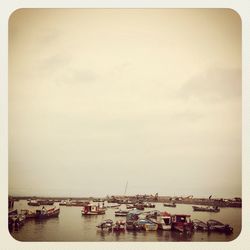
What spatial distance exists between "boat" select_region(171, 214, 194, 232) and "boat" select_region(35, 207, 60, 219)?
28.7 inches

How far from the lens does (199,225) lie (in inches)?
124

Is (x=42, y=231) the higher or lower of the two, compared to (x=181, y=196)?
lower

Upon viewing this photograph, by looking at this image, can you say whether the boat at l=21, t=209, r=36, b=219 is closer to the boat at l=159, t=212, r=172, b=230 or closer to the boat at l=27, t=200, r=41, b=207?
the boat at l=27, t=200, r=41, b=207

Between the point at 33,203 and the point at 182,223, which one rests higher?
the point at 33,203

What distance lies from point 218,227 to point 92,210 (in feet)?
2.59

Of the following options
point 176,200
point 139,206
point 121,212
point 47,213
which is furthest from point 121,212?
point 47,213

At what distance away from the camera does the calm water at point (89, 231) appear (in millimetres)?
3139

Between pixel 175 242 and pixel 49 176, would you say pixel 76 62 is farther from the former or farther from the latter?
pixel 175 242

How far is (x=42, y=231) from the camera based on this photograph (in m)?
3.14

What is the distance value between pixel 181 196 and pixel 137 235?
1.20ft

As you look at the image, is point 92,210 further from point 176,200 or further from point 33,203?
point 176,200

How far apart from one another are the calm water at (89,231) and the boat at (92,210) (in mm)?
30

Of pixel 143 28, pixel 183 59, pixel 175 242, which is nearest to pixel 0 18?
pixel 143 28

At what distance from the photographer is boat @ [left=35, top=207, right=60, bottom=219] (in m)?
3.12
